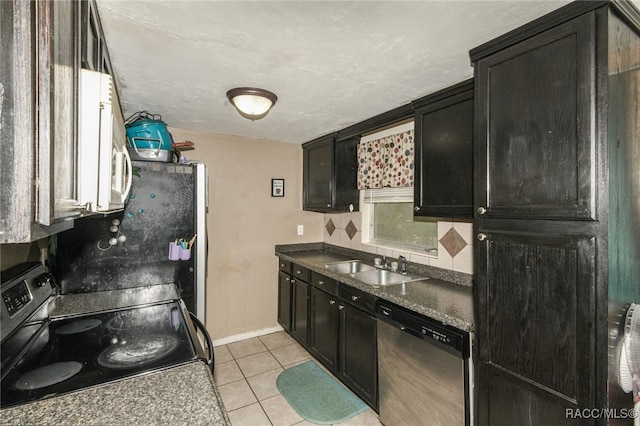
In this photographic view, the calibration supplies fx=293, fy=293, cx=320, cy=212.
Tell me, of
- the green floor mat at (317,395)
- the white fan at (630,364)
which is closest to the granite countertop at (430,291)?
the white fan at (630,364)

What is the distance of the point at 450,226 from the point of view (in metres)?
2.30

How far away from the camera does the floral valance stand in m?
2.55

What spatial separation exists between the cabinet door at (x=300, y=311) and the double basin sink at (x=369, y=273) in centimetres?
42

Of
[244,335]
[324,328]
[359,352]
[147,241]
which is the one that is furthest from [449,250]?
[244,335]

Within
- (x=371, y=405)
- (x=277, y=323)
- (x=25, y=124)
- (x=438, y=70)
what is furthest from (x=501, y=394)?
(x=277, y=323)

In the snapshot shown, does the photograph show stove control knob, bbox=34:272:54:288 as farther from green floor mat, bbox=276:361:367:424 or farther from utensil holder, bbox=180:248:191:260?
green floor mat, bbox=276:361:367:424

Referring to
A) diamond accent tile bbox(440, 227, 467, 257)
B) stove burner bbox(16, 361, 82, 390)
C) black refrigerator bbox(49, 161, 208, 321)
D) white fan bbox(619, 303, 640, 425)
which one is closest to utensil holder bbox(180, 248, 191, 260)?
black refrigerator bbox(49, 161, 208, 321)

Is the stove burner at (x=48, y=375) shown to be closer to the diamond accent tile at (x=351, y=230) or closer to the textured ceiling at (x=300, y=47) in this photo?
the textured ceiling at (x=300, y=47)

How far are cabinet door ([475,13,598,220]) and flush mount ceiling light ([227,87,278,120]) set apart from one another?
1.28m

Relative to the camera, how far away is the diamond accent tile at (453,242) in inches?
87.0

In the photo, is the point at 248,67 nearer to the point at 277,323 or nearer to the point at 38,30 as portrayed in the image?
the point at 38,30

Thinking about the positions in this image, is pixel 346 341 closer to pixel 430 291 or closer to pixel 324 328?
pixel 324 328

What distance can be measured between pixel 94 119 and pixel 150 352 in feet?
2.89

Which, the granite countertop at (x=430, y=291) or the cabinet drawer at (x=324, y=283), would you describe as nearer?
the granite countertop at (x=430, y=291)
